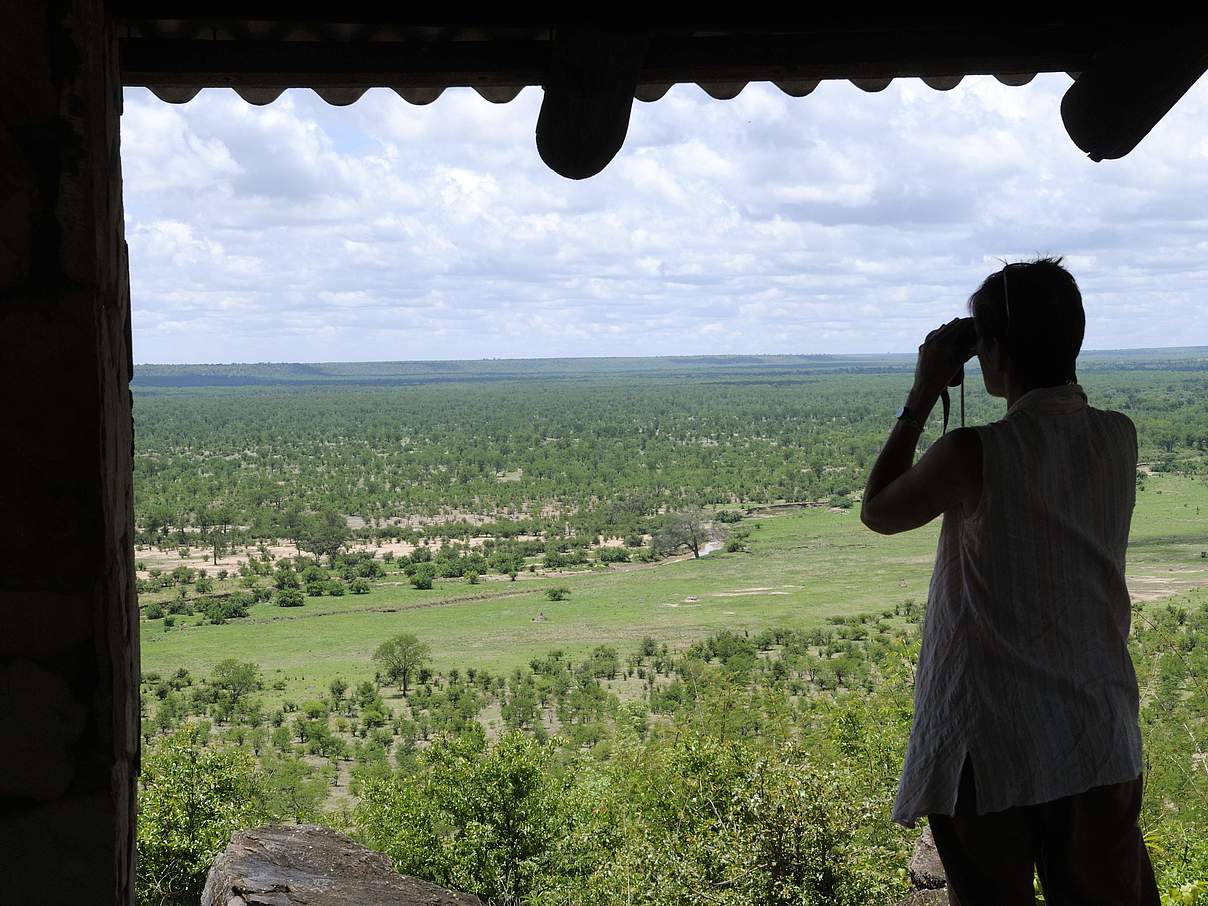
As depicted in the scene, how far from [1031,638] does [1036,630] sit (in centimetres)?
1

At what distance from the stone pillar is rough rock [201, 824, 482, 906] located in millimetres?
3830

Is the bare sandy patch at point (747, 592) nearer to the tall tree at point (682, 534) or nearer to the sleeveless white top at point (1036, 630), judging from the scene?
the tall tree at point (682, 534)

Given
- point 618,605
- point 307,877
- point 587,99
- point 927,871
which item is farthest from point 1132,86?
point 618,605

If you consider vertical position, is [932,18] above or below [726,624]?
above

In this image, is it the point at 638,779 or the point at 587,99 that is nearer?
the point at 587,99

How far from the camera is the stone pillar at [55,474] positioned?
133 centimetres

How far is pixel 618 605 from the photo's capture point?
50.8 metres

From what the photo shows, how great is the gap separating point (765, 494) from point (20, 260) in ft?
233

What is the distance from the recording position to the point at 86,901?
1.38 m

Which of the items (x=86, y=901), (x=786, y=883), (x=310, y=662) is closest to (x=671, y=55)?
(x=86, y=901)

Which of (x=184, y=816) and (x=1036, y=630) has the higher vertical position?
(x=1036, y=630)

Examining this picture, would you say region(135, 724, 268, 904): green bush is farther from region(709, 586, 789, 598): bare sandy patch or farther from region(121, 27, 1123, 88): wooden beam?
region(709, 586, 789, 598): bare sandy patch

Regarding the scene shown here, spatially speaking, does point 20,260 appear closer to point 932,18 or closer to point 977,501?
point 977,501

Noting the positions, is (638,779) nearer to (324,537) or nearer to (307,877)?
(307,877)
